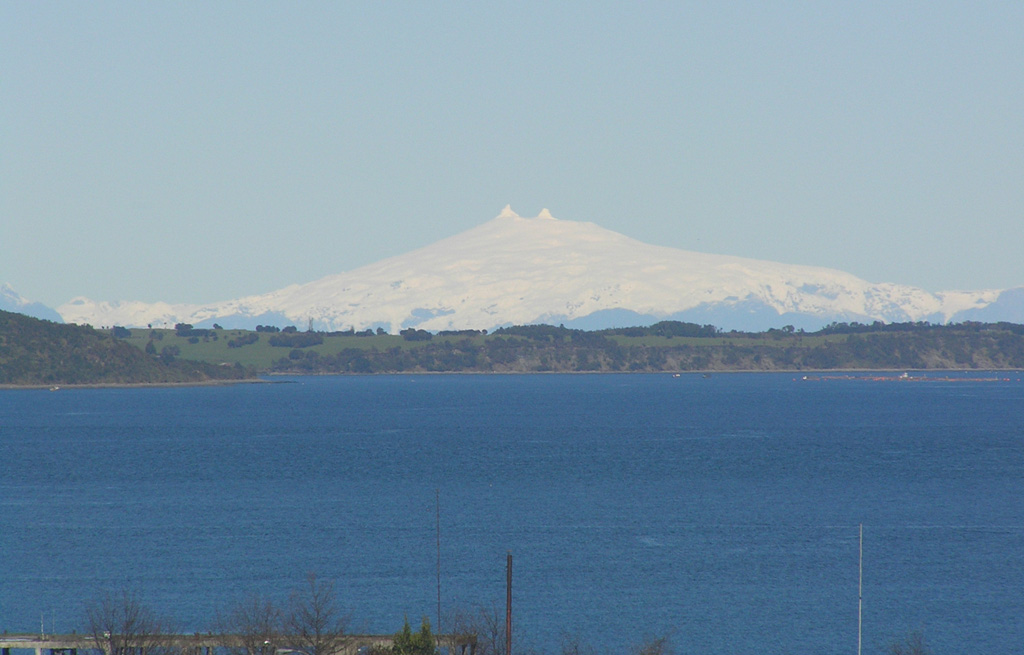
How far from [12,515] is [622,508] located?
48072 millimetres

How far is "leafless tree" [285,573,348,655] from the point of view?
51531mm

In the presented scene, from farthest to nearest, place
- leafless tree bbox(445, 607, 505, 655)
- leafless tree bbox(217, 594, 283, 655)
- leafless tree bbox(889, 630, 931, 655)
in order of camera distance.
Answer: leafless tree bbox(889, 630, 931, 655) → leafless tree bbox(445, 607, 505, 655) → leafless tree bbox(217, 594, 283, 655)

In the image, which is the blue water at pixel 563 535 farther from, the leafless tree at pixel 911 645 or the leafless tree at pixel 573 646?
the leafless tree at pixel 911 645

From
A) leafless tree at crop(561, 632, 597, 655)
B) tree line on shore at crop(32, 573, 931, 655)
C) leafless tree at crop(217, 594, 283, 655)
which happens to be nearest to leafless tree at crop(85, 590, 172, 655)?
tree line on shore at crop(32, 573, 931, 655)

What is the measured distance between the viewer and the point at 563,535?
89.6 metres

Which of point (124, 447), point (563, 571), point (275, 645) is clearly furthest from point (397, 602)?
point (124, 447)

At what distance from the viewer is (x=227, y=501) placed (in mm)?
106938

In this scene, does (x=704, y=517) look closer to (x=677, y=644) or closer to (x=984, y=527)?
(x=984, y=527)

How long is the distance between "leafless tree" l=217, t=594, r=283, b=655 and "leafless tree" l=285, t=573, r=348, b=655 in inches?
25.9

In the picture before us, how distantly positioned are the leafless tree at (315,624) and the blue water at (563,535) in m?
1.56

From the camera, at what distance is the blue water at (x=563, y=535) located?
6738 cm

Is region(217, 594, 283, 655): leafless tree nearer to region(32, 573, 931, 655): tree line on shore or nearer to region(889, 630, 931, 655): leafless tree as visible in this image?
region(32, 573, 931, 655): tree line on shore

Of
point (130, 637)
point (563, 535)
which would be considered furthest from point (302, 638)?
point (563, 535)

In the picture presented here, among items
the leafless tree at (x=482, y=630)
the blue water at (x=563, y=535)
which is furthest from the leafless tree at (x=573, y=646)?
the leafless tree at (x=482, y=630)
